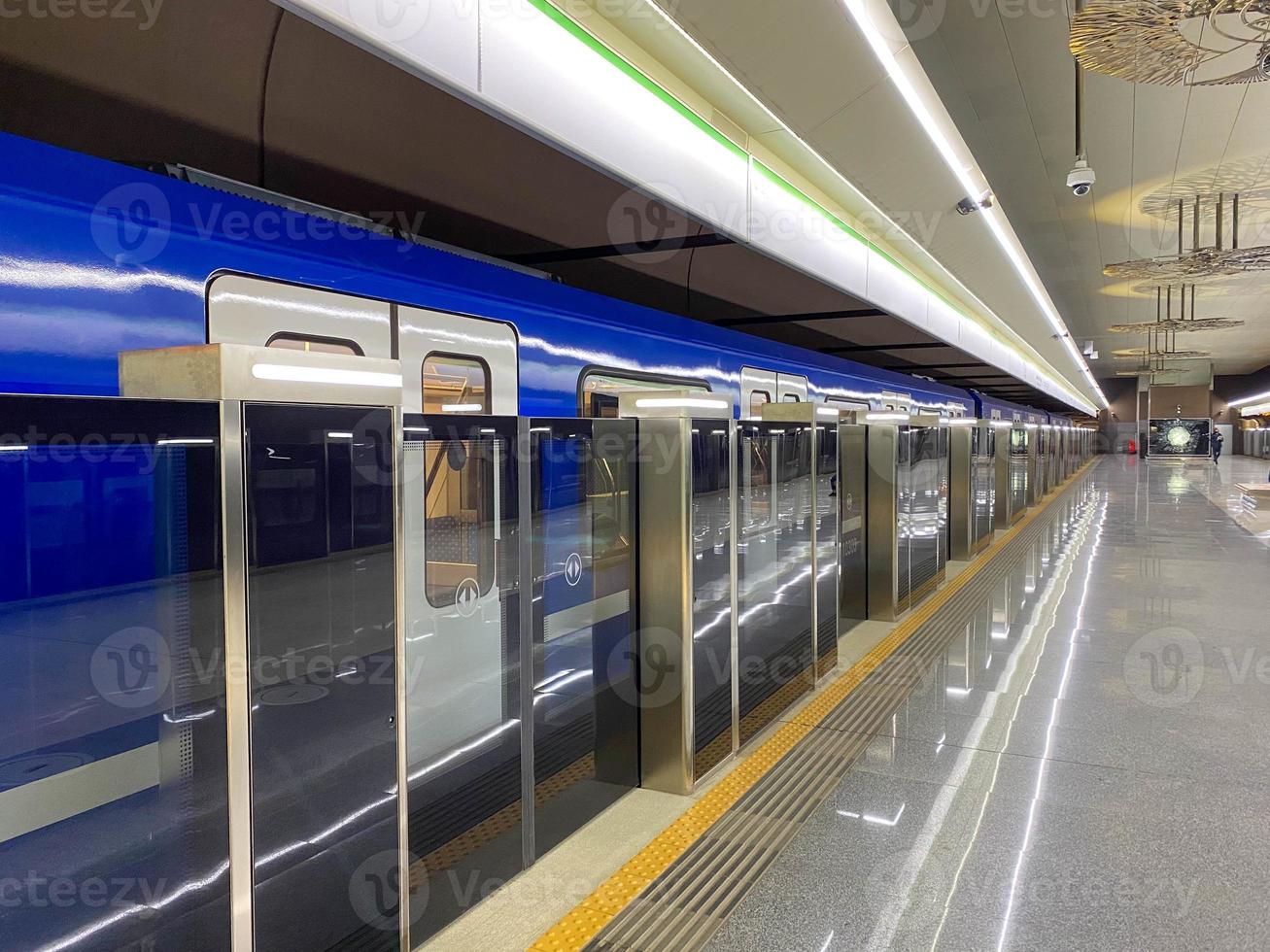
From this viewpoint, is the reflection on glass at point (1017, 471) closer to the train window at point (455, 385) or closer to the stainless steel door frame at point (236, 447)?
the train window at point (455, 385)

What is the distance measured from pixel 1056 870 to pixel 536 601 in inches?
75.4

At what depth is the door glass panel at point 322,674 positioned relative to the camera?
5.81 ft

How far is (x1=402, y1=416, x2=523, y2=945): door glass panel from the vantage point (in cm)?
253

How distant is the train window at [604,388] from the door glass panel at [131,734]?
2.98 m

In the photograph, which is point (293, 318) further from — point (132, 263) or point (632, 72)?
point (632, 72)

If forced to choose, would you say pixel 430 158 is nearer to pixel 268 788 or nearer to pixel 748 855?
pixel 268 788

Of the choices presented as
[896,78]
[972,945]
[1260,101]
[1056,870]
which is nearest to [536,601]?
[972,945]

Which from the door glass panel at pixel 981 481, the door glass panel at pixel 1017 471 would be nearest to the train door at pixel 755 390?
the door glass panel at pixel 981 481

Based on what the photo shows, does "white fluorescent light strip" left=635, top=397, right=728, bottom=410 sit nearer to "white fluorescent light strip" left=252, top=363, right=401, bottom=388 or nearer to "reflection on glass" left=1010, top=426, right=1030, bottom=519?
"white fluorescent light strip" left=252, top=363, right=401, bottom=388

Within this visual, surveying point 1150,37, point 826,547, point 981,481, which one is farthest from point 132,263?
point 981,481

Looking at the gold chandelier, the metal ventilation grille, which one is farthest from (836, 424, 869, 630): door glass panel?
the gold chandelier

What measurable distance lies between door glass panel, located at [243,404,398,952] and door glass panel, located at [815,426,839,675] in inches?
127

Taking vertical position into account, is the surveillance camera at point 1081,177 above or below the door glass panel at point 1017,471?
above

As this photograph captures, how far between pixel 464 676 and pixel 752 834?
120 cm
